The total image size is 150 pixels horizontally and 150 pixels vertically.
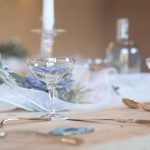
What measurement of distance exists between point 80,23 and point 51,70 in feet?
14.1

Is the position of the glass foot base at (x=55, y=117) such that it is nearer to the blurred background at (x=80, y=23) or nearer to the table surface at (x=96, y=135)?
the table surface at (x=96, y=135)

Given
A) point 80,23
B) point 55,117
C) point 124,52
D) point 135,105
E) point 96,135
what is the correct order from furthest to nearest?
point 80,23 → point 124,52 → point 135,105 → point 55,117 → point 96,135

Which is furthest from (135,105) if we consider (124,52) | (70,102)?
(124,52)

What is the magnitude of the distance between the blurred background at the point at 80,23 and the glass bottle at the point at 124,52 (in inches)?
103

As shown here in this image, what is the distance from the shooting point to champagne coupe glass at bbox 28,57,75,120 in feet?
2.61

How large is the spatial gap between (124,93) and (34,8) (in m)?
3.54

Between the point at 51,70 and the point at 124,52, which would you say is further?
the point at 124,52

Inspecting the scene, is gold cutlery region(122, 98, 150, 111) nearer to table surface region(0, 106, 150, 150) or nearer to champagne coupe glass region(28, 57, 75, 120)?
table surface region(0, 106, 150, 150)

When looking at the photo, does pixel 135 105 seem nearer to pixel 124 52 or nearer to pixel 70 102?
pixel 70 102

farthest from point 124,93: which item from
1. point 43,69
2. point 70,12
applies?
point 70,12

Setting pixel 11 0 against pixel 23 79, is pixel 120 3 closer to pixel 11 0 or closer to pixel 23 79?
pixel 11 0

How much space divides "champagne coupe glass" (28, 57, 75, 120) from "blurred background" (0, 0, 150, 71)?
351 cm

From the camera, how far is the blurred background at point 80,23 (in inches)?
178

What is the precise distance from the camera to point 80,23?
5035mm
